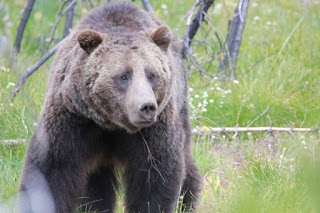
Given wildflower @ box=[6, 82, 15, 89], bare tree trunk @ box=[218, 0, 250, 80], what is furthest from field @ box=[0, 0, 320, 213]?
bare tree trunk @ box=[218, 0, 250, 80]

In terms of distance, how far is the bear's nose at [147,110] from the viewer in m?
3.87

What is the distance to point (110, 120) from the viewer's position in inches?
166

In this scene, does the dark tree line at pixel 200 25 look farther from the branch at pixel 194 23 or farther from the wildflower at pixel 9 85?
the wildflower at pixel 9 85

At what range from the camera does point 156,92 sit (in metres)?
4.14

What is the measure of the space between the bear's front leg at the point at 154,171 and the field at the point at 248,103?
0.32 metres

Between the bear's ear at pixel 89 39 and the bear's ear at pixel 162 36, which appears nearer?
the bear's ear at pixel 89 39

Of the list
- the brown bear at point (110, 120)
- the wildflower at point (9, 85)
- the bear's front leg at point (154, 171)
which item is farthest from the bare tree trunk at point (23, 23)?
the bear's front leg at point (154, 171)

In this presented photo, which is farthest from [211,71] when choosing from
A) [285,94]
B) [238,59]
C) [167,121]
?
[167,121]

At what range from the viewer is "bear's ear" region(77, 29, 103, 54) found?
4168 millimetres

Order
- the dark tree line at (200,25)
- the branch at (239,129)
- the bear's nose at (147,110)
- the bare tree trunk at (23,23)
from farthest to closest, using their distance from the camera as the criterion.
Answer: the dark tree line at (200,25) → the bare tree trunk at (23,23) → the branch at (239,129) → the bear's nose at (147,110)

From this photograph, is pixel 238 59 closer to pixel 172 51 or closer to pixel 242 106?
pixel 242 106

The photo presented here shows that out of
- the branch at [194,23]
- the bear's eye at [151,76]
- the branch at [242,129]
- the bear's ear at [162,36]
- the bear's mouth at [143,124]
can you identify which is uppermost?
the bear's ear at [162,36]

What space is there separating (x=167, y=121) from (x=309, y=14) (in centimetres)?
480

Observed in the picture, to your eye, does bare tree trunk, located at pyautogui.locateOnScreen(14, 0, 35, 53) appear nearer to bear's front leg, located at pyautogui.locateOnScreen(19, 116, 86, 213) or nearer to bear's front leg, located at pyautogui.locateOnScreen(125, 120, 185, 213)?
bear's front leg, located at pyautogui.locateOnScreen(19, 116, 86, 213)
